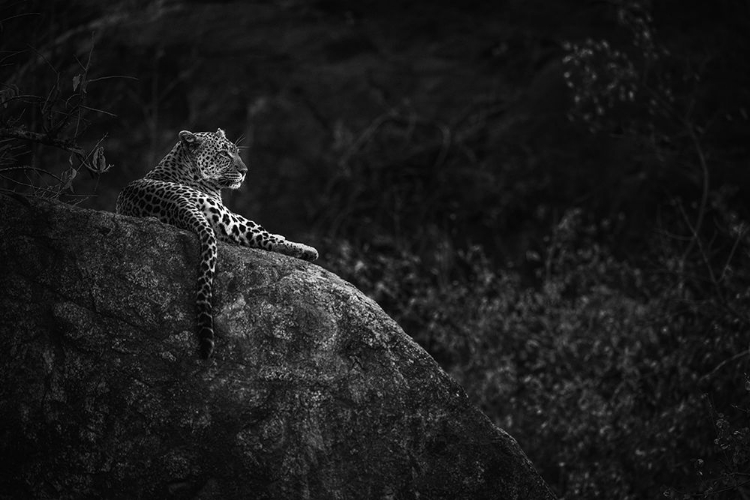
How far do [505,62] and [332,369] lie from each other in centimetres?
1997

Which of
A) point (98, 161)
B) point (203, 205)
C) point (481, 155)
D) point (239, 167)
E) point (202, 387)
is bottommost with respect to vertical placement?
point (481, 155)

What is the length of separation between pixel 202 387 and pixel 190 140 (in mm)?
3076

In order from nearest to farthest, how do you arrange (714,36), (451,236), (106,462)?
(106,462)
(451,236)
(714,36)

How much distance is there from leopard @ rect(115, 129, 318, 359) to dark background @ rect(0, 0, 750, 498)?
634cm

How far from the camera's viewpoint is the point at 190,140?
31.7ft

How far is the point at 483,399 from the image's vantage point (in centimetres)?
1483

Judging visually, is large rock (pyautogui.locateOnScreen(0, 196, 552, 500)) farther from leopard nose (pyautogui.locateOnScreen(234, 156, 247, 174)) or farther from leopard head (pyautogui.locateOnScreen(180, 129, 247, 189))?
leopard nose (pyautogui.locateOnScreen(234, 156, 247, 174))

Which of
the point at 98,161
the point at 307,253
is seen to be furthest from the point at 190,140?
the point at 307,253

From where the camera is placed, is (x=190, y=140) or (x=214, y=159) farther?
(x=214, y=159)

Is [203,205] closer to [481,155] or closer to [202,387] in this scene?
[202,387]

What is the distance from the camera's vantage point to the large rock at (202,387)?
7531 mm

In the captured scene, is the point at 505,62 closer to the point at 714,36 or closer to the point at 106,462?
the point at 714,36

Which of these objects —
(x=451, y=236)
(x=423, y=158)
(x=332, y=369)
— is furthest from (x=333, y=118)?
(x=332, y=369)

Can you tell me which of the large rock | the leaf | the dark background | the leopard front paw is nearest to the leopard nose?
the leopard front paw
